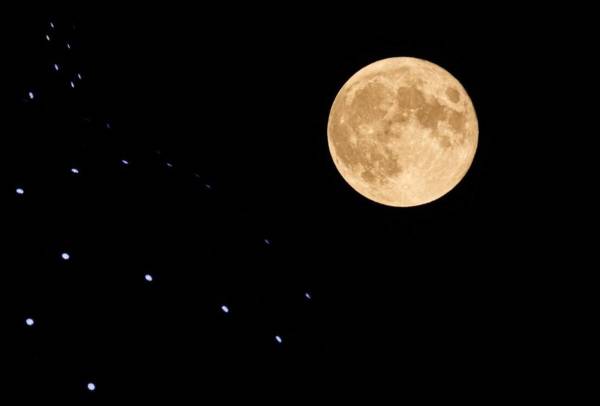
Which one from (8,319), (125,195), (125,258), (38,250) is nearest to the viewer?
(8,319)

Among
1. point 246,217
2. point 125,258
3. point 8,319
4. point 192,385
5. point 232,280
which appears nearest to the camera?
point 8,319

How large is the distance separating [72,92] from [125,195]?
35.8 inches

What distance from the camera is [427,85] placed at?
13.8ft

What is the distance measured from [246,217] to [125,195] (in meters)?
1.42

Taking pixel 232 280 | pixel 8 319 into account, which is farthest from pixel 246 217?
pixel 8 319

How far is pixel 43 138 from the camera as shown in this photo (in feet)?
13.3

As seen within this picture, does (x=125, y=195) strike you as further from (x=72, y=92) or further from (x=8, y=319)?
(x=8, y=319)

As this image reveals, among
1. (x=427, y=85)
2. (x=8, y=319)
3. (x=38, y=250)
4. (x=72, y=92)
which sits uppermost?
(x=427, y=85)

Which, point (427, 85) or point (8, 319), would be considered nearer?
point (8, 319)

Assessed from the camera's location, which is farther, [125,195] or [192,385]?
[125,195]

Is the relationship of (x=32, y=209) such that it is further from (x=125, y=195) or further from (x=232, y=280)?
(x=232, y=280)

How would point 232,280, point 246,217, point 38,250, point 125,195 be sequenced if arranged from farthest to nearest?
point 246,217, point 232,280, point 125,195, point 38,250

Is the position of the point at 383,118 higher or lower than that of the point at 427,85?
lower

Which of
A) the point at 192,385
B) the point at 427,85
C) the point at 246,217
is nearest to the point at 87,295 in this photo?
the point at 192,385
